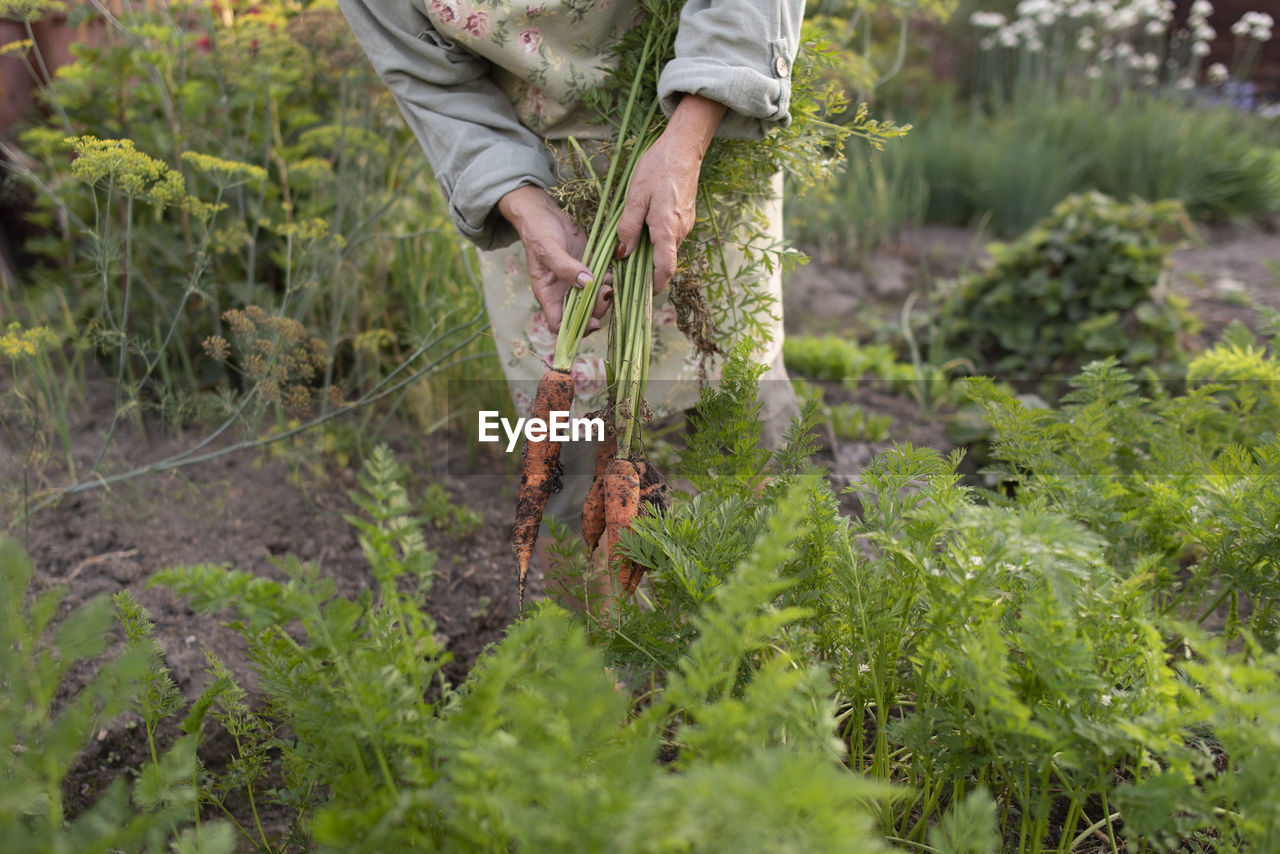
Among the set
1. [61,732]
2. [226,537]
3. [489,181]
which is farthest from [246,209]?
[61,732]

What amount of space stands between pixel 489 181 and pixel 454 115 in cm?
19

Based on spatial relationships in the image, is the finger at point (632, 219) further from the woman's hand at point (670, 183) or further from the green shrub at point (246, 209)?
the green shrub at point (246, 209)

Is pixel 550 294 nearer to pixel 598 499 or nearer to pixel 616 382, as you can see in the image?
pixel 616 382

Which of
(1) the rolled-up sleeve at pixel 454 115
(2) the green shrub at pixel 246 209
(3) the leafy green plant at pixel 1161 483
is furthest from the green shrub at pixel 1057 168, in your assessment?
(1) the rolled-up sleeve at pixel 454 115

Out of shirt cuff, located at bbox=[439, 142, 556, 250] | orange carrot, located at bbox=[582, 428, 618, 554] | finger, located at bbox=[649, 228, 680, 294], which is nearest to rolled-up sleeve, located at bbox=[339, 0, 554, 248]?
shirt cuff, located at bbox=[439, 142, 556, 250]

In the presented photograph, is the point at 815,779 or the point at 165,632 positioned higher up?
the point at 815,779

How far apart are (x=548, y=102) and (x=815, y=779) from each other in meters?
1.40

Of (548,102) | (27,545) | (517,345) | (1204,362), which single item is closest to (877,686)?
(517,345)

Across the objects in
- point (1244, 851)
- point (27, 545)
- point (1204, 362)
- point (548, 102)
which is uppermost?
point (548, 102)

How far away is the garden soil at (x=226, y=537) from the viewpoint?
6.38 ft

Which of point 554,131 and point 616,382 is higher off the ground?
point 554,131

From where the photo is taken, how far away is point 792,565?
1.34 metres

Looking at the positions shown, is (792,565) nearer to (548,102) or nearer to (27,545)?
(548,102)

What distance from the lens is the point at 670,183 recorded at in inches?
55.1
